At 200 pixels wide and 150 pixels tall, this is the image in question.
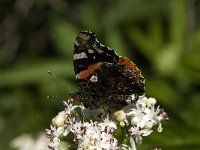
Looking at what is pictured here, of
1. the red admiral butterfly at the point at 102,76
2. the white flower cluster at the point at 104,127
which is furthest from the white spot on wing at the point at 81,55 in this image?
the white flower cluster at the point at 104,127

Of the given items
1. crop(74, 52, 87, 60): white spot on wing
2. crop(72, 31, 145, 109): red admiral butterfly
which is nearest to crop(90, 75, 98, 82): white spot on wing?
crop(72, 31, 145, 109): red admiral butterfly

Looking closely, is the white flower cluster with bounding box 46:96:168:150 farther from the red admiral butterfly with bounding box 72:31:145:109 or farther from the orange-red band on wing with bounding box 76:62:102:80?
the orange-red band on wing with bounding box 76:62:102:80

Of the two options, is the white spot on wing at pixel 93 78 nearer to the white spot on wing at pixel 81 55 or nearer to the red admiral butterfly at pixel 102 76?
the red admiral butterfly at pixel 102 76

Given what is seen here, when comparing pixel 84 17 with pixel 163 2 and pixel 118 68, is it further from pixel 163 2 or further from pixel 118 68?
pixel 118 68

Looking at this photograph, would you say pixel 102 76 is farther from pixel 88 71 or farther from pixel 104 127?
pixel 104 127

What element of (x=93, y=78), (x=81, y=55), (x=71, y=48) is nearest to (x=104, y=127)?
(x=93, y=78)

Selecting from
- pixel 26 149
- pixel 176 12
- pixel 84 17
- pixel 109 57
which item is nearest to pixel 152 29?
pixel 176 12
